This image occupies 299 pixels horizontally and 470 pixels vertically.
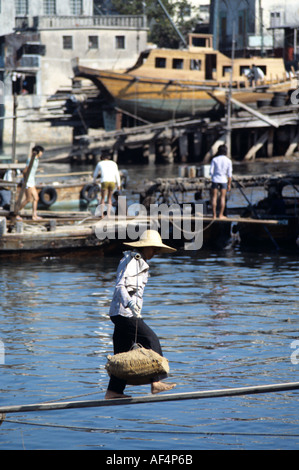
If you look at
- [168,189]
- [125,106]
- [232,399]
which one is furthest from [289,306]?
[125,106]

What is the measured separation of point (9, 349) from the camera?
1242 centimetres

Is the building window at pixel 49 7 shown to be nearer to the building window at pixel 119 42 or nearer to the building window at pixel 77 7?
the building window at pixel 77 7

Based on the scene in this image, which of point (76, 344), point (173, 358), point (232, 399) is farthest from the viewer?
point (76, 344)

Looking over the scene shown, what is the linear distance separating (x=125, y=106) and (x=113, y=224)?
34894mm

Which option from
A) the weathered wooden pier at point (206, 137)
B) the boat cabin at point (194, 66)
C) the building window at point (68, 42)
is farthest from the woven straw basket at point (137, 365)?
the building window at point (68, 42)

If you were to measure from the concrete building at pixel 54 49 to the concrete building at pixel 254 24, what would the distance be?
6.77 m

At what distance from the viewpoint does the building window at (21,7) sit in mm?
63938

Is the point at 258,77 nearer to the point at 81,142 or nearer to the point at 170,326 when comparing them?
the point at 81,142

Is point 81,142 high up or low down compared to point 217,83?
down

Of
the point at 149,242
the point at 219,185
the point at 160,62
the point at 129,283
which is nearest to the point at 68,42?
the point at 160,62

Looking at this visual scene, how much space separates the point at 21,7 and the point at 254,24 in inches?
712

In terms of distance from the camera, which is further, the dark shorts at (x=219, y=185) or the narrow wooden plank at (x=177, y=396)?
the dark shorts at (x=219, y=185)

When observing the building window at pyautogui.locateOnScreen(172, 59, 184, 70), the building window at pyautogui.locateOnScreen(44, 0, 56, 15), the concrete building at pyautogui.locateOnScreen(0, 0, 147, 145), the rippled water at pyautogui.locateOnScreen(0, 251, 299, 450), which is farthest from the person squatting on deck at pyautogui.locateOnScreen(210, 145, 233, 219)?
the building window at pyautogui.locateOnScreen(44, 0, 56, 15)

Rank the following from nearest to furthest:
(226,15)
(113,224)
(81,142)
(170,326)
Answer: (170,326) → (113,224) → (81,142) → (226,15)
